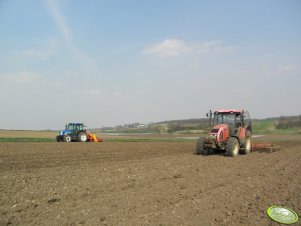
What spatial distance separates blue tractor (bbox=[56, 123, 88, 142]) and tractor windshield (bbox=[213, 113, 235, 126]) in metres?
Result: 15.4

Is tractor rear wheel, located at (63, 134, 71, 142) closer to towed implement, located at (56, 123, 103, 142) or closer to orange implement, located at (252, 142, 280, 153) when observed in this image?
towed implement, located at (56, 123, 103, 142)

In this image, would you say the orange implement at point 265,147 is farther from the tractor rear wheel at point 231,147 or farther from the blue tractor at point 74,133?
the blue tractor at point 74,133

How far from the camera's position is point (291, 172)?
1056 centimetres

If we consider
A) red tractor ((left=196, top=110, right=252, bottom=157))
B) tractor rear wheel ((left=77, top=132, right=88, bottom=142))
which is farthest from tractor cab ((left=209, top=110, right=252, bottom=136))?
tractor rear wheel ((left=77, top=132, right=88, bottom=142))

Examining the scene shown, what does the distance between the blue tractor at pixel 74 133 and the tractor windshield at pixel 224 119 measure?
15.4 metres

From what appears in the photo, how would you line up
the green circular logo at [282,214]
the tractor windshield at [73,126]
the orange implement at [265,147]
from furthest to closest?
the tractor windshield at [73,126] → the orange implement at [265,147] → the green circular logo at [282,214]

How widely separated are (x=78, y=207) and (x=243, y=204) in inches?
123

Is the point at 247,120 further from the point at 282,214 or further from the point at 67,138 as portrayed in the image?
the point at 67,138

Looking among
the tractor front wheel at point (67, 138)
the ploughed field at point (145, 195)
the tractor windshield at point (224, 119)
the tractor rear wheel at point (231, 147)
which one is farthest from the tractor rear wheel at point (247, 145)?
the tractor front wheel at point (67, 138)

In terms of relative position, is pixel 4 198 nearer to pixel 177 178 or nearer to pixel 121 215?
pixel 121 215

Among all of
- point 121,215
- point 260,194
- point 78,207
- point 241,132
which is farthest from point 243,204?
point 241,132

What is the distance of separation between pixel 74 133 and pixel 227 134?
1634 cm

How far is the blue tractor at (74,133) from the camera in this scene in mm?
28594

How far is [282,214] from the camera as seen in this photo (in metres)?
6.03
